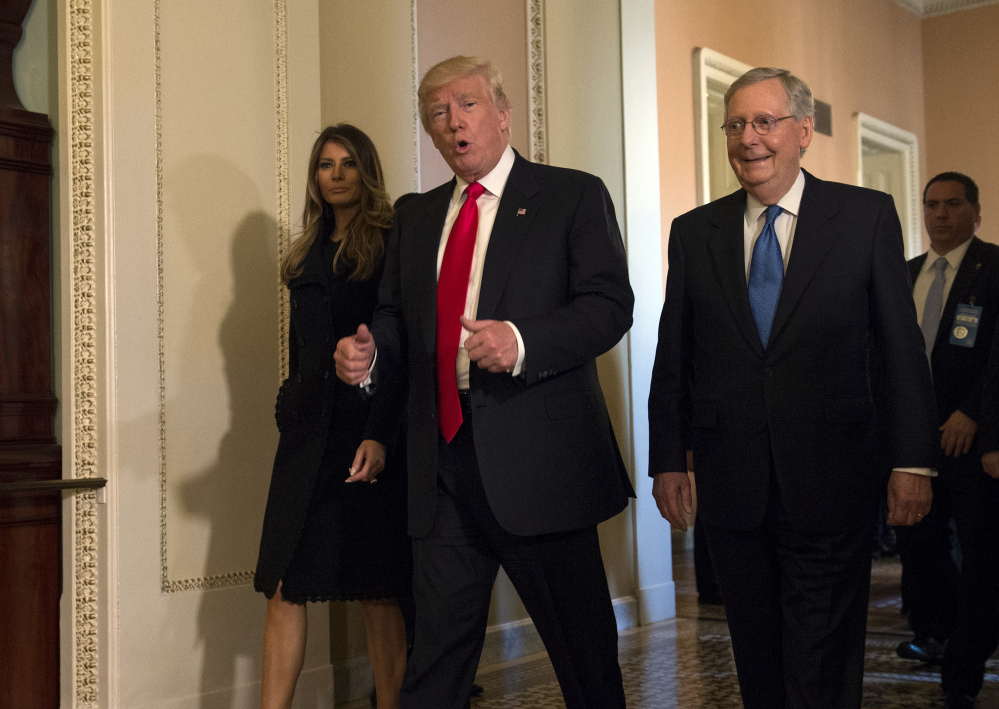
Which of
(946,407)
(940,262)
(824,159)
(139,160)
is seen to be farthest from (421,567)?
(824,159)

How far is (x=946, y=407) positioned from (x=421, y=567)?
2.33 m

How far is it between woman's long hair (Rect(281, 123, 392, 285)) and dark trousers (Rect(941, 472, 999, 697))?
2050mm

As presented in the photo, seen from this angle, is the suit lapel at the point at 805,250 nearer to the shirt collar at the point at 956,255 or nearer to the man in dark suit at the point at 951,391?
the man in dark suit at the point at 951,391

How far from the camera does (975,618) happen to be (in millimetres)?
3117

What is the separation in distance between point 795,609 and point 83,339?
2.02 meters

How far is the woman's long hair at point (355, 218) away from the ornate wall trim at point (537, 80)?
1.56m

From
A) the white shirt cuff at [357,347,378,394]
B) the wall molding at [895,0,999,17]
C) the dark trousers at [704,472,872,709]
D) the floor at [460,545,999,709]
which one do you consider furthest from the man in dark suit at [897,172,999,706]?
the wall molding at [895,0,999,17]

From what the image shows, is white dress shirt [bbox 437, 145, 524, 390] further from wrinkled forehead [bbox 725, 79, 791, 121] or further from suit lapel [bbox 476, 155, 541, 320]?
wrinkled forehead [bbox 725, 79, 791, 121]

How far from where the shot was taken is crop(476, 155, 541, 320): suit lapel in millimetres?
1964

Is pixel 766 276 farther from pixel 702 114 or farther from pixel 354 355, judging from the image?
pixel 702 114

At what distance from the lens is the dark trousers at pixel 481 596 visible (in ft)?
6.42

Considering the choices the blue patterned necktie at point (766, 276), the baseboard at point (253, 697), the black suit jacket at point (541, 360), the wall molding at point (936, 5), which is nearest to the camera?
the black suit jacket at point (541, 360)

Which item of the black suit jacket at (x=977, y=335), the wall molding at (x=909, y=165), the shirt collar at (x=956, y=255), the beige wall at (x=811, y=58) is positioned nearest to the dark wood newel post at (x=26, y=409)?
the black suit jacket at (x=977, y=335)

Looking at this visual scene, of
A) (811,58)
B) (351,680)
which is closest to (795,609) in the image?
(351,680)
